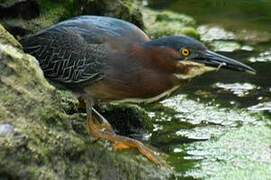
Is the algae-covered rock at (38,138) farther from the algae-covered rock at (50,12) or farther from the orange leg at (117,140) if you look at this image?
the algae-covered rock at (50,12)

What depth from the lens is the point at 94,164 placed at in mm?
4797

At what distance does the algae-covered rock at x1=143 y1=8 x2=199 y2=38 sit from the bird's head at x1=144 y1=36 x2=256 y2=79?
192 inches

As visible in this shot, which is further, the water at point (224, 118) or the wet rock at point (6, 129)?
the water at point (224, 118)

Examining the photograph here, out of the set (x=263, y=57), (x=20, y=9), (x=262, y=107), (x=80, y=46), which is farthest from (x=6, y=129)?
(x=263, y=57)

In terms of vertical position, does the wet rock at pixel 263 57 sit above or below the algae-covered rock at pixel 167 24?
above

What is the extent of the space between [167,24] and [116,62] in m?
5.55

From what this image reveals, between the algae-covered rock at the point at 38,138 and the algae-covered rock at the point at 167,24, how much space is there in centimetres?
528

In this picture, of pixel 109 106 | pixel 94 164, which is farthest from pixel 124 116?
pixel 94 164

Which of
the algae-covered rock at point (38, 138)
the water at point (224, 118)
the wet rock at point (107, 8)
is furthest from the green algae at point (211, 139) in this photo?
the wet rock at point (107, 8)

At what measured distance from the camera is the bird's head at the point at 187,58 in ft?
16.6

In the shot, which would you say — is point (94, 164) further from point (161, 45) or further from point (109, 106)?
point (109, 106)

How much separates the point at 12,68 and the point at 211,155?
7.28 ft

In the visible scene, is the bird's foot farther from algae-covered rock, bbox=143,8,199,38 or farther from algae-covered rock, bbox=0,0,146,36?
algae-covered rock, bbox=143,8,199,38

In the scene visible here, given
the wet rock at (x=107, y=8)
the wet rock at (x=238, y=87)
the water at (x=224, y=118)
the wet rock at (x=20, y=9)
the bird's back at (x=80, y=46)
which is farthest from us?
the wet rock at (x=107, y=8)
